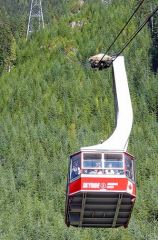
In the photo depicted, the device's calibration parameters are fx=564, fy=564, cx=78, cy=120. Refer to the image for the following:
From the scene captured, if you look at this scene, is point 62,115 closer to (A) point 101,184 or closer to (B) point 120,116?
(B) point 120,116

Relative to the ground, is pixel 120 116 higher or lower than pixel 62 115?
lower

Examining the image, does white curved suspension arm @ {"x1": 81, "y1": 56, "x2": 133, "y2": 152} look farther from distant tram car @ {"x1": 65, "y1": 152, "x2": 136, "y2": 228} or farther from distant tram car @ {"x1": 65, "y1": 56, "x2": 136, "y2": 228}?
distant tram car @ {"x1": 65, "y1": 152, "x2": 136, "y2": 228}

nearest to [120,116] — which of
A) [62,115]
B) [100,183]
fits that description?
[100,183]

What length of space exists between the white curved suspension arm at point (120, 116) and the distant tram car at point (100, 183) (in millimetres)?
532

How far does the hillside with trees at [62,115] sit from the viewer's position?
193ft

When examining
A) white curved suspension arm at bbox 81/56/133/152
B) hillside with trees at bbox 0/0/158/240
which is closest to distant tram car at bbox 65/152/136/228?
white curved suspension arm at bbox 81/56/133/152

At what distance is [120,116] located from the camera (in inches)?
1186

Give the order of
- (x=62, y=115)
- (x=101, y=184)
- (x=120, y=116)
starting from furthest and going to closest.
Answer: (x=62, y=115)
(x=120, y=116)
(x=101, y=184)

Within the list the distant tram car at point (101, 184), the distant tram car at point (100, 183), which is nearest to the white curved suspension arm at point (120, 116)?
the distant tram car at point (101, 184)

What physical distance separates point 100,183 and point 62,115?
59468 millimetres

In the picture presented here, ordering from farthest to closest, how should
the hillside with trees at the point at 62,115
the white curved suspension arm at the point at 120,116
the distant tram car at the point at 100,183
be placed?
1. the hillside with trees at the point at 62,115
2. the white curved suspension arm at the point at 120,116
3. the distant tram car at the point at 100,183

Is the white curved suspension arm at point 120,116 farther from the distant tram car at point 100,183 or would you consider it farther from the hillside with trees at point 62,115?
the hillside with trees at point 62,115

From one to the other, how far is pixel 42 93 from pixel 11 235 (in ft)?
132

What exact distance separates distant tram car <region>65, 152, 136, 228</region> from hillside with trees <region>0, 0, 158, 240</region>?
27.7 metres
